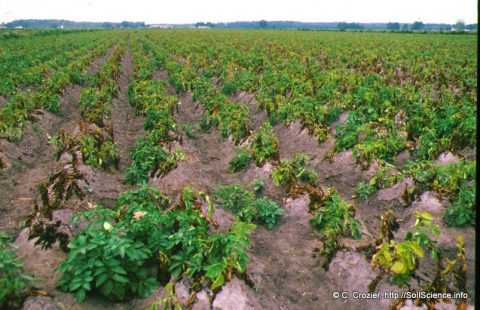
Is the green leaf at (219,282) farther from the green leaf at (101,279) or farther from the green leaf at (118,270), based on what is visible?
the green leaf at (101,279)

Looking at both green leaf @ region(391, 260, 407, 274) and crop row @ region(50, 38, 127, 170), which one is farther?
crop row @ region(50, 38, 127, 170)

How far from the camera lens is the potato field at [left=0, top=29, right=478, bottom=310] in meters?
2.61

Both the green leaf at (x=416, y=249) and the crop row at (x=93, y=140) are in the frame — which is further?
the crop row at (x=93, y=140)

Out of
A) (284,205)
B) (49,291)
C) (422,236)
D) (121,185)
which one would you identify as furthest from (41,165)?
(422,236)

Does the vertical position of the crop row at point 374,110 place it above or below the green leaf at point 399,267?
above

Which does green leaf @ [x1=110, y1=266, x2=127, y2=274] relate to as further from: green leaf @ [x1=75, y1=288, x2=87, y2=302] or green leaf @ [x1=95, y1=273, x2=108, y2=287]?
green leaf @ [x1=75, y1=288, x2=87, y2=302]

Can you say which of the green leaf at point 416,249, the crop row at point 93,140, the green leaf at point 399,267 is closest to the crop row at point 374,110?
the green leaf at point 416,249

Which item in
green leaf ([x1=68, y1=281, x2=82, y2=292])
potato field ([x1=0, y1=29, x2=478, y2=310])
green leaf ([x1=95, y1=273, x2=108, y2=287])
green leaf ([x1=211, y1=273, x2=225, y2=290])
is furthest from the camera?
potato field ([x1=0, y1=29, x2=478, y2=310])

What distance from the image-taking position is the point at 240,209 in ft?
14.1

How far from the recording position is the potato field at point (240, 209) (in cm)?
261

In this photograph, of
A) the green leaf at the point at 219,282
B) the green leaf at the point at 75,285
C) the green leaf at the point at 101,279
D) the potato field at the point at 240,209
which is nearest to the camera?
the green leaf at the point at 75,285

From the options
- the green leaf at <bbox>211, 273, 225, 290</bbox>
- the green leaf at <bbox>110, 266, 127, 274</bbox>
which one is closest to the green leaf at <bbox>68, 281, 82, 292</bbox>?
the green leaf at <bbox>110, 266, 127, 274</bbox>

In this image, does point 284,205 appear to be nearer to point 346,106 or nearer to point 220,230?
point 220,230

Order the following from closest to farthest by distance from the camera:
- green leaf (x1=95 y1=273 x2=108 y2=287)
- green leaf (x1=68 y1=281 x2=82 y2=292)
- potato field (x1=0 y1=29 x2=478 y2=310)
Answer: green leaf (x1=68 y1=281 x2=82 y2=292) → green leaf (x1=95 y1=273 x2=108 y2=287) → potato field (x1=0 y1=29 x2=478 y2=310)
